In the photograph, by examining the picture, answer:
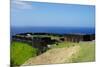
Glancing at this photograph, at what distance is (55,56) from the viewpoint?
243cm

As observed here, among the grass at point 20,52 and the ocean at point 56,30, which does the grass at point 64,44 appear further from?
the grass at point 20,52

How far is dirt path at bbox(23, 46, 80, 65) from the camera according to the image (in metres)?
2.35

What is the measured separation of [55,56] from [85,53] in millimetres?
412

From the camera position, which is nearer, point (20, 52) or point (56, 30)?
point (20, 52)

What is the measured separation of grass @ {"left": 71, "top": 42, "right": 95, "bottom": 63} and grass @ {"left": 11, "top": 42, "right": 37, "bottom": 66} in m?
0.56

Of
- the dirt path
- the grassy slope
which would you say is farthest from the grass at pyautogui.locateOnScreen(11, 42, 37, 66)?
the grassy slope

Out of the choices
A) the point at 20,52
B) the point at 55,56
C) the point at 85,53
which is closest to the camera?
the point at 20,52

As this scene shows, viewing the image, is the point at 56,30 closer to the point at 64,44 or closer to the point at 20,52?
the point at 64,44

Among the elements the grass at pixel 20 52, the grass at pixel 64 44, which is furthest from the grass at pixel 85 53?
the grass at pixel 20 52

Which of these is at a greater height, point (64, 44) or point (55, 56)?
point (64, 44)

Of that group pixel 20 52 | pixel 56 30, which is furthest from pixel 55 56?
pixel 20 52
